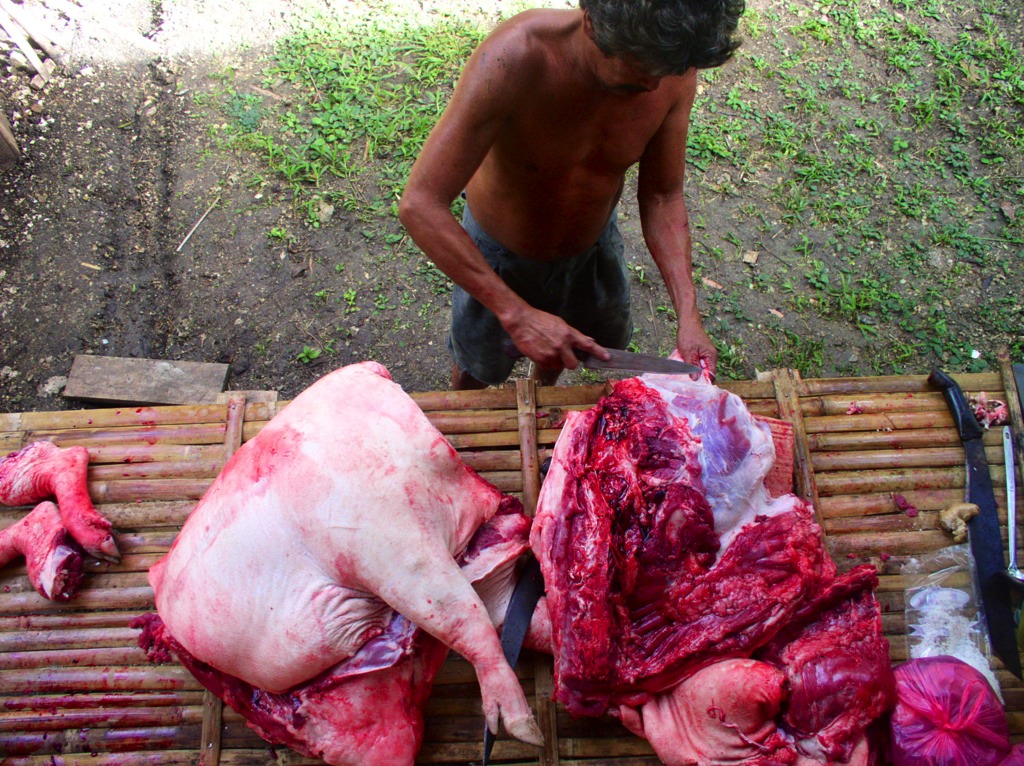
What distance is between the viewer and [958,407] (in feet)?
10.5

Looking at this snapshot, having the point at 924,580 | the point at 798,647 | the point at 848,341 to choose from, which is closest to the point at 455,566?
the point at 798,647

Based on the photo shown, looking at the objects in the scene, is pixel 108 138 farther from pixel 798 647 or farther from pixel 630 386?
pixel 798 647

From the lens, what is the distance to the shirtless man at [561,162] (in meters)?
2.25

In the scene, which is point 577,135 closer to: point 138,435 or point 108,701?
point 138,435

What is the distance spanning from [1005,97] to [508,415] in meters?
5.40

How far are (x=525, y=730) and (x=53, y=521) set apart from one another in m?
2.17

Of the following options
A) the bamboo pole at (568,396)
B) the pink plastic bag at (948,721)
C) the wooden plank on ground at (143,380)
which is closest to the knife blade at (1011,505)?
the pink plastic bag at (948,721)

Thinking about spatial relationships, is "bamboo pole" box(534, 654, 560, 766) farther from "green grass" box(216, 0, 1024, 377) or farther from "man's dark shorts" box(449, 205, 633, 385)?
"green grass" box(216, 0, 1024, 377)

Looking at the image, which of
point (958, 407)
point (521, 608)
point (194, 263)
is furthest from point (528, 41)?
point (194, 263)

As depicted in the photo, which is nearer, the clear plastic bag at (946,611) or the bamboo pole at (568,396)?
the clear plastic bag at (946,611)

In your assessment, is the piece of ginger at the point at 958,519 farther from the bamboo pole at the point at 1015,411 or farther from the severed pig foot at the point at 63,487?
the severed pig foot at the point at 63,487

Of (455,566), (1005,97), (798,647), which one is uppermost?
(1005,97)

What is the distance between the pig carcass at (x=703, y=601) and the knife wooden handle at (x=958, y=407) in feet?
3.63

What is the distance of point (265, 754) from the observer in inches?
105
